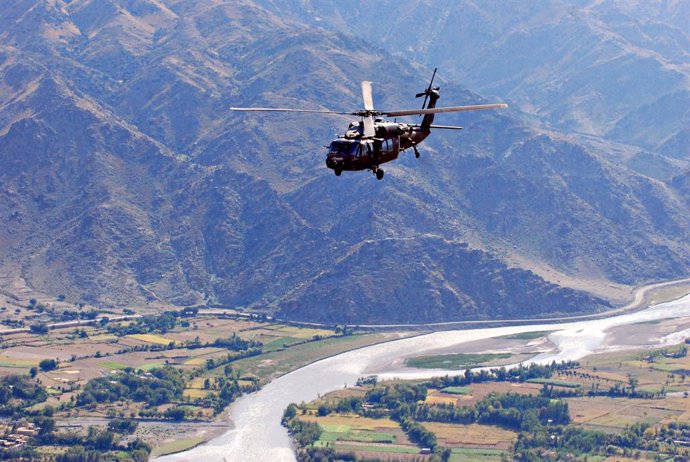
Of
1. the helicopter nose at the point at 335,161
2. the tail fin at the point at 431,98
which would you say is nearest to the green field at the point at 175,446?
the tail fin at the point at 431,98

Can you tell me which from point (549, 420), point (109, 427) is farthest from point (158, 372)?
point (549, 420)

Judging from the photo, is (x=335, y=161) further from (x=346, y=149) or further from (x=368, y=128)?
(x=368, y=128)

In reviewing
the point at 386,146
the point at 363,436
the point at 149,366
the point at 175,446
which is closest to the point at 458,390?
the point at 363,436

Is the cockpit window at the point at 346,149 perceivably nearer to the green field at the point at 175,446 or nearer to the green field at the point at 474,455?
the green field at the point at 474,455

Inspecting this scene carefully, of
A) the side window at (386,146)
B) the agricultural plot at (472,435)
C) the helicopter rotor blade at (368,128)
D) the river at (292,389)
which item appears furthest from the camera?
the agricultural plot at (472,435)

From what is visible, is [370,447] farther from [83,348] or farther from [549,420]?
[83,348]

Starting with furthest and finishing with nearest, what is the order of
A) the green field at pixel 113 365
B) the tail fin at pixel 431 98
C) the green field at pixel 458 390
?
1. the green field at pixel 113 365
2. the green field at pixel 458 390
3. the tail fin at pixel 431 98

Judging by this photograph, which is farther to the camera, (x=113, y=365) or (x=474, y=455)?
(x=113, y=365)

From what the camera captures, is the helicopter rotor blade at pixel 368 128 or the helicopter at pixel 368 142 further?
the helicopter rotor blade at pixel 368 128
